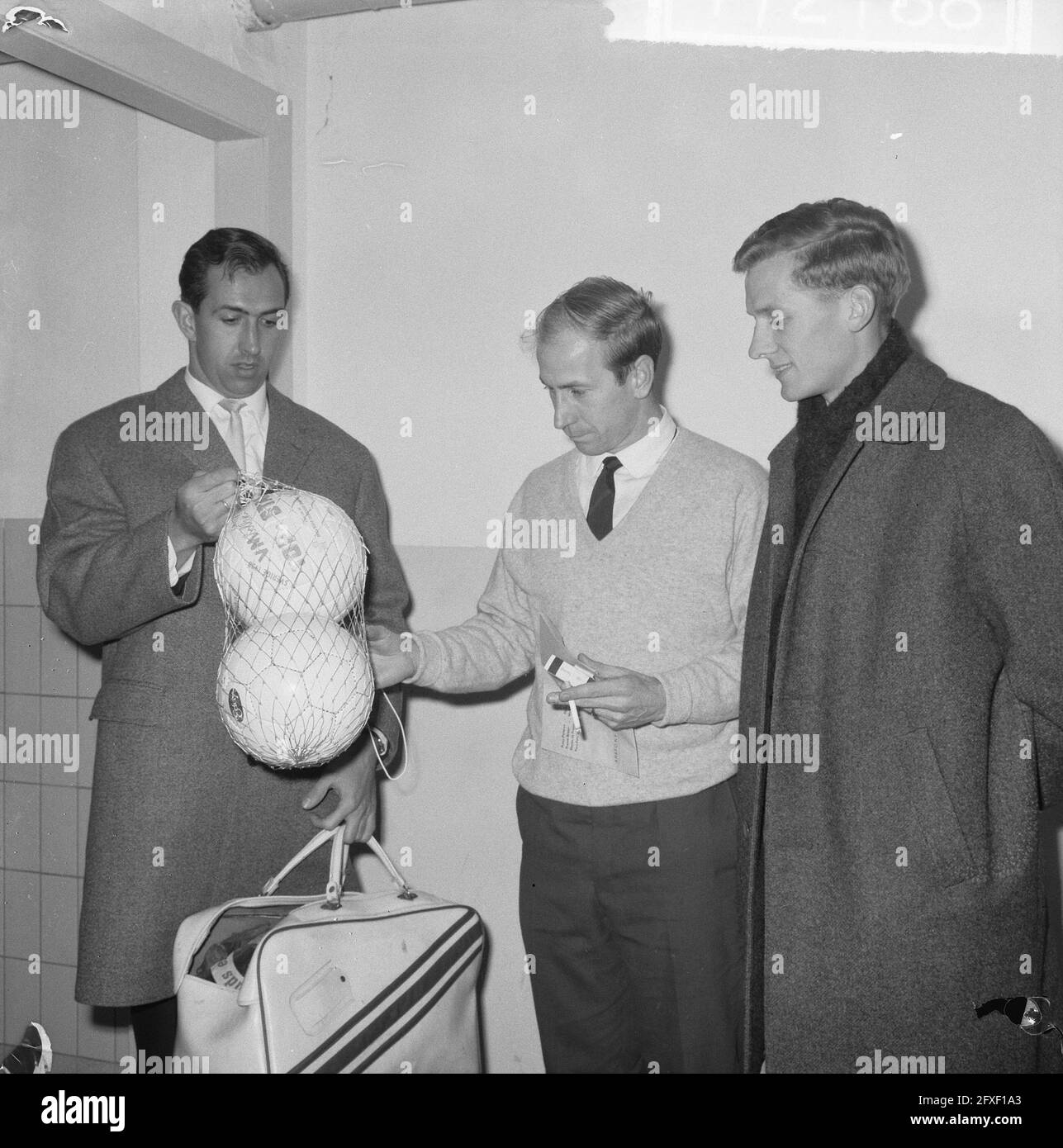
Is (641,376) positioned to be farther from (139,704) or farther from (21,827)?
(21,827)

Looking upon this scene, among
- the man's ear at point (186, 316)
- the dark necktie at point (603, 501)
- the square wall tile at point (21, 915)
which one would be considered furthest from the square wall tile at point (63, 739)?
the dark necktie at point (603, 501)

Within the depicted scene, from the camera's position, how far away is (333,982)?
1.54m

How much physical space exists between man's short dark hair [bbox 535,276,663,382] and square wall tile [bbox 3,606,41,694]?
1336 millimetres

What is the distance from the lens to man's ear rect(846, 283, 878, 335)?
163 centimetres

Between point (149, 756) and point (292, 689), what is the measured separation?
57 centimetres

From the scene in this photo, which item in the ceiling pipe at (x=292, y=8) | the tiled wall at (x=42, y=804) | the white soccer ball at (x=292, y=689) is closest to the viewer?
the white soccer ball at (x=292, y=689)

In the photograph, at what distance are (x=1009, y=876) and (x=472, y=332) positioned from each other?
5.05 ft

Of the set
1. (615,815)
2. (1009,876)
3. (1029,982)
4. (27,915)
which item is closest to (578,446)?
(615,815)

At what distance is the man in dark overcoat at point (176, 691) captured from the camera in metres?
1.88

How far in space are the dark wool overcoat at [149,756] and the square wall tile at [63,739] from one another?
24.2 inches

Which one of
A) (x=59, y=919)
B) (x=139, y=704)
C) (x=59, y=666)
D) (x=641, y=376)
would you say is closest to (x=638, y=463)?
(x=641, y=376)

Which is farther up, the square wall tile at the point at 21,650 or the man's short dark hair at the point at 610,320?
the man's short dark hair at the point at 610,320

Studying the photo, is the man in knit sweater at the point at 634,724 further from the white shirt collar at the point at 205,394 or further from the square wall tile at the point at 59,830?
the square wall tile at the point at 59,830

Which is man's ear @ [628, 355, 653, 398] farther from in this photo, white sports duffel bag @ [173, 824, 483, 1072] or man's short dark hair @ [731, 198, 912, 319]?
white sports duffel bag @ [173, 824, 483, 1072]
